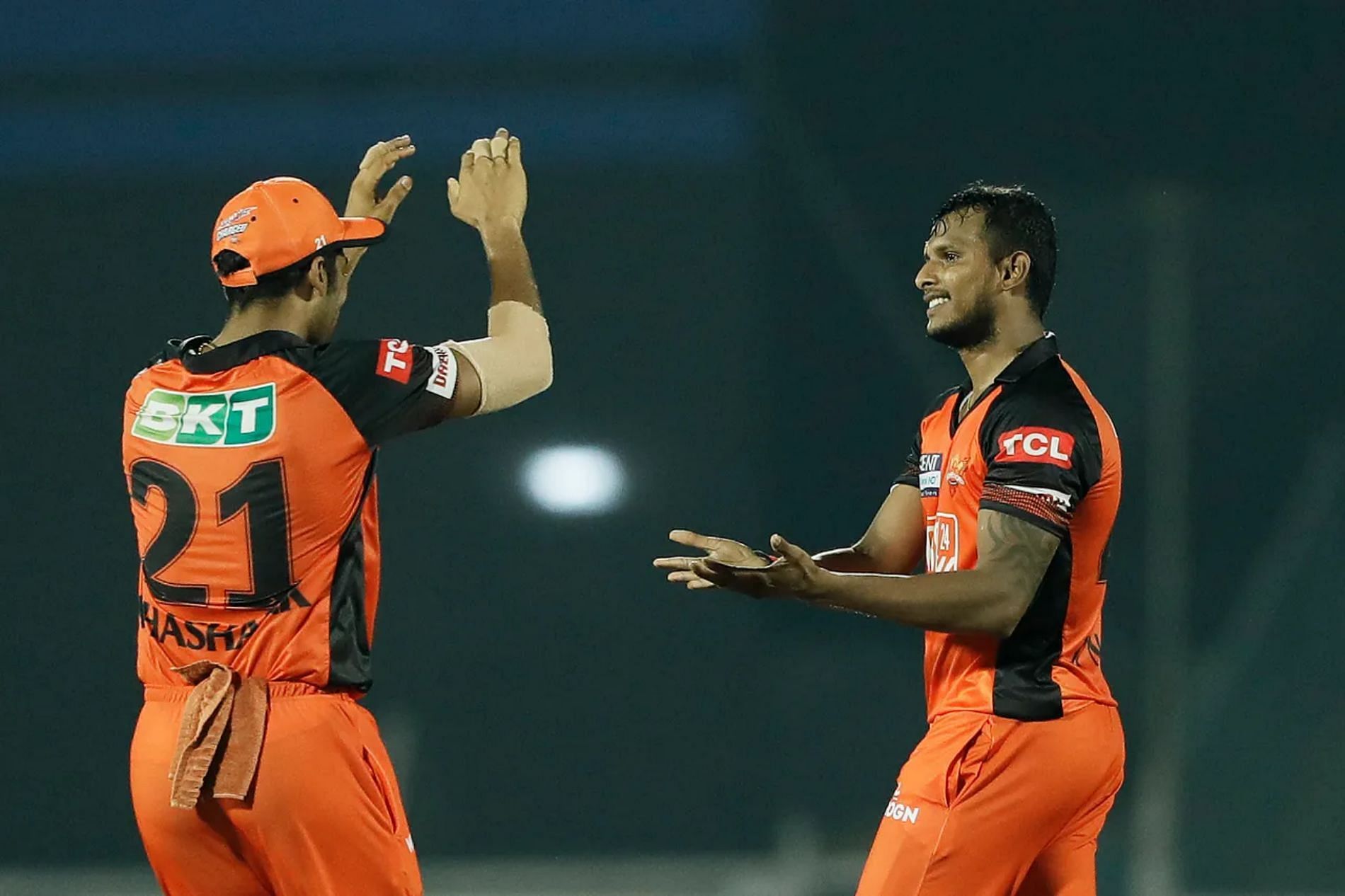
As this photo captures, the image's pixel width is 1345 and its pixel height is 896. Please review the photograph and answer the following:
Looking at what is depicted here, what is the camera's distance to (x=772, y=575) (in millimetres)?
2379

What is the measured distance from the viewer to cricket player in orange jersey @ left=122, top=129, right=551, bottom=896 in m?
2.48

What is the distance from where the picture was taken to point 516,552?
5359mm

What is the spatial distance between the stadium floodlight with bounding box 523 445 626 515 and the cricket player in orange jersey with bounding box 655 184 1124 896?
257 centimetres

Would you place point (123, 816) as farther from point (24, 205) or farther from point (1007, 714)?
point (1007, 714)

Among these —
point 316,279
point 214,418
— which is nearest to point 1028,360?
point 316,279

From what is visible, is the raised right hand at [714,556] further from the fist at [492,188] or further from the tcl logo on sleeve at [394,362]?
the fist at [492,188]

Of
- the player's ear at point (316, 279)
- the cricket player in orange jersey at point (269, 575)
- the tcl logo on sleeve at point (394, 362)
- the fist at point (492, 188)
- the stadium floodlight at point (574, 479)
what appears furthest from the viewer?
the stadium floodlight at point (574, 479)

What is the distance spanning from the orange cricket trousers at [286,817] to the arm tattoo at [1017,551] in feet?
3.44

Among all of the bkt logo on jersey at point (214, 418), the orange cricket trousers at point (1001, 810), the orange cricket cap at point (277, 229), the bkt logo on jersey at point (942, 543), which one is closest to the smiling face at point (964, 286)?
the bkt logo on jersey at point (942, 543)

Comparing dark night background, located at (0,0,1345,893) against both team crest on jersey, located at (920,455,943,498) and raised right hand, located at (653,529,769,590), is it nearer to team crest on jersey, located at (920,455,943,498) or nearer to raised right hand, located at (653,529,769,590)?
team crest on jersey, located at (920,455,943,498)

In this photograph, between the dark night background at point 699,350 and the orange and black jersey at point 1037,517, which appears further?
the dark night background at point 699,350

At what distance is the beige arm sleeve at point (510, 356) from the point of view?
109 inches

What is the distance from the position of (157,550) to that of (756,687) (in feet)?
9.46

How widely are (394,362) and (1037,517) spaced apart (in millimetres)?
1076
